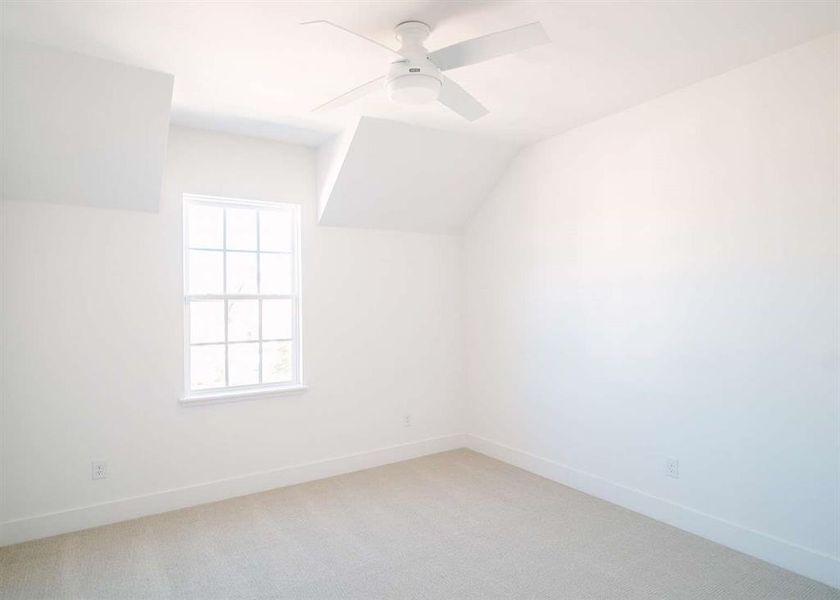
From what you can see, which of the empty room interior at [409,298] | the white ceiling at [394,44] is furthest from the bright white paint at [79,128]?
the white ceiling at [394,44]

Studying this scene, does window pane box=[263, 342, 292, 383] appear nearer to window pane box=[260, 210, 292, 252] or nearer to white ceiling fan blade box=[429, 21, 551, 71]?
window pane box=[260, 210, 292, 252]

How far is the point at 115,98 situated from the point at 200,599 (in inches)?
103

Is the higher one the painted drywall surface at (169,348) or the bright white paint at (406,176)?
the bright white paint at (406,176)

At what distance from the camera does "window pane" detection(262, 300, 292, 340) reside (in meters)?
4.04

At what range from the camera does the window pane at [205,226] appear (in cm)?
377

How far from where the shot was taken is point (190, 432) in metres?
3.61

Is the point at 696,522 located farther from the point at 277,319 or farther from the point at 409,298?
the point at 277,319

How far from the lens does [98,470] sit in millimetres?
3283

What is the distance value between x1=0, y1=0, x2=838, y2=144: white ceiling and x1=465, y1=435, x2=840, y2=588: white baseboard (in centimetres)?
255

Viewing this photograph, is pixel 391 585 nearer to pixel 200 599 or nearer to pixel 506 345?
pixel 200 599

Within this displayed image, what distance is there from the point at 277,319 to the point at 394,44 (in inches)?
91.3

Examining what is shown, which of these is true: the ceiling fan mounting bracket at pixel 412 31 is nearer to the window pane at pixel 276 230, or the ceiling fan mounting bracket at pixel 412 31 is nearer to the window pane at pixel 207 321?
the window pane at pixel 276 230

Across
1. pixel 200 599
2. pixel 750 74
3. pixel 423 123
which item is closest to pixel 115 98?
pixel 423 123

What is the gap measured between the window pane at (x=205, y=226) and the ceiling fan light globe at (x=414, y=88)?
2.09m
